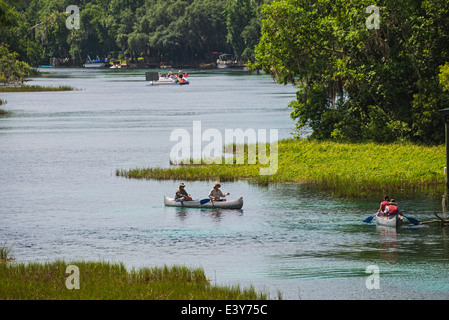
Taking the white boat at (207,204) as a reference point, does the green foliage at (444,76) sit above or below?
above

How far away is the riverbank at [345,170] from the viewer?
149ft

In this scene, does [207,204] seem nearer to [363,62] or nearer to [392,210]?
[392,210]

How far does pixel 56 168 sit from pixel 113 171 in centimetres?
521

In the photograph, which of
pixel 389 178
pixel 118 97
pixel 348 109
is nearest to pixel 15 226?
pixel 389 178

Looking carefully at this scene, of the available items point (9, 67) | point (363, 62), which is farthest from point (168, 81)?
point (363, 62)

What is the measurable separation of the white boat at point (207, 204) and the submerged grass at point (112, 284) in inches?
568

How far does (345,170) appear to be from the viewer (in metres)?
48.7

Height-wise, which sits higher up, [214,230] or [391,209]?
[391,209]

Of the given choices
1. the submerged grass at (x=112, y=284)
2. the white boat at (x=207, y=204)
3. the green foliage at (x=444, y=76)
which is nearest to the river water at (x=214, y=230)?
the white boat at (x=207, y=204)

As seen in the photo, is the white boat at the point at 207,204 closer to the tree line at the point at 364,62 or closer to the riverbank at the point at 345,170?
the riverbank at the point at 345,170

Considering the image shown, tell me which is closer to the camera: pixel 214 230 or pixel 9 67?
pixel 214 230

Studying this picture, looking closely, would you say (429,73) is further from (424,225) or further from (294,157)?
(424,225)

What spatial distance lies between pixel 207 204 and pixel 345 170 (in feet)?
33.4

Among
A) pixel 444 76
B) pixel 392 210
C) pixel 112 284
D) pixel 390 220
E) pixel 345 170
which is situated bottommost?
pixel 390 220
